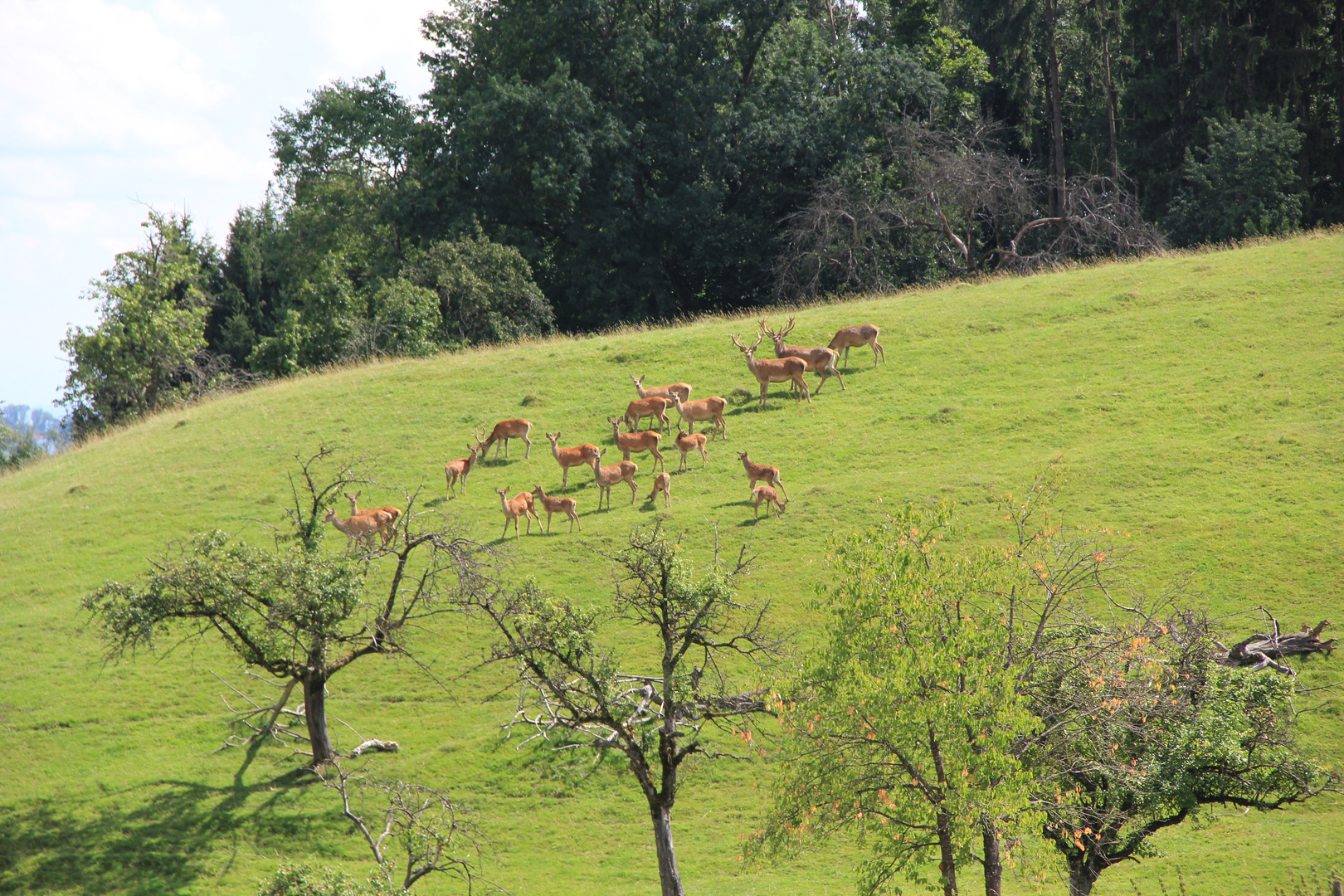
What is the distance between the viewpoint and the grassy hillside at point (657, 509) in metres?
15.5

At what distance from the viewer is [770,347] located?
3344 cm

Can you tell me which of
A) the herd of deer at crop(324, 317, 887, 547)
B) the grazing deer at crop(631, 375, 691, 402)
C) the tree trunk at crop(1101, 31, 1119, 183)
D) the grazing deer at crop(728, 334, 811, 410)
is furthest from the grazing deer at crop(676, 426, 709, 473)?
the tree trunk at crop(1101, 31, 1119, 183)

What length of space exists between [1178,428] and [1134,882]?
14.7 m

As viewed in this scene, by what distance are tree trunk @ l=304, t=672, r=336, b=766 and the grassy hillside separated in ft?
1.92

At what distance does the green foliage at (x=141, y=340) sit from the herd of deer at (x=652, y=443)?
19.8 metres

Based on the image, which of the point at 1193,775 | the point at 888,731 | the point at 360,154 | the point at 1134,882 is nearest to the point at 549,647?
the point at 888,731

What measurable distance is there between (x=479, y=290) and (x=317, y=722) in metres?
26.8

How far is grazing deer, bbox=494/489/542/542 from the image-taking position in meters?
23.3

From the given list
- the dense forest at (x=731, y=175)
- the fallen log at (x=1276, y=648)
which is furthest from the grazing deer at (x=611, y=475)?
the dense forest at (x=731, y=175)

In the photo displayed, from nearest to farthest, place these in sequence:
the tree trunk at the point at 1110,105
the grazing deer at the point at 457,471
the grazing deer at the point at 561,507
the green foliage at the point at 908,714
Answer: the green foliage at the point at 908,714
the grazing deer at the point at 561,507
the grazing deer at the point at 457,471
the tree trunk at the point at 1110,105

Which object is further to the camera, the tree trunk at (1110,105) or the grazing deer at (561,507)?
the tree trunk at (1110,105)

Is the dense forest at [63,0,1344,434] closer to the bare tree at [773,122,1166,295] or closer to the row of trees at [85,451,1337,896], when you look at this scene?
the bare tree at [773,122,1166,295]

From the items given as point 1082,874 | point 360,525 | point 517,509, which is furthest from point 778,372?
point 1082,874

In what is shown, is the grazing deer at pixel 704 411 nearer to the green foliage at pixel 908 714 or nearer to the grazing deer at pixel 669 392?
the grazing deer at pixel 669 392
